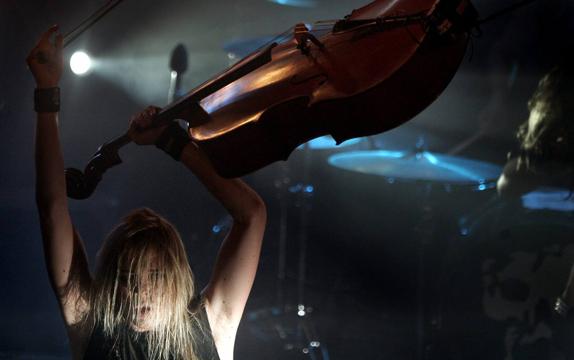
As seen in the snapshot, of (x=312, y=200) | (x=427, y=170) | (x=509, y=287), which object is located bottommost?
(x=509, y=287)

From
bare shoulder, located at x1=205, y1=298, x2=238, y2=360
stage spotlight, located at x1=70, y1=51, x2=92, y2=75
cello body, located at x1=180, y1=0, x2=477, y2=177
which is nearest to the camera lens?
cello body, located at x1=180, y1=0, x2=477, y2=177

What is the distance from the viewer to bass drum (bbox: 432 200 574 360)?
3637 mm

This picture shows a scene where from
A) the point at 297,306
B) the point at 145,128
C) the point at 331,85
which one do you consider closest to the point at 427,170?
the point at 297,306

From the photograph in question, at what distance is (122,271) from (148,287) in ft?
0.22

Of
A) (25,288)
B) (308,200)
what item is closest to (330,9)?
(308,200)

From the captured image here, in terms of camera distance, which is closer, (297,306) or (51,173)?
(51,173)

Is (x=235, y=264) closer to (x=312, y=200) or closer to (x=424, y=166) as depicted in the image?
(x=424, y=166)

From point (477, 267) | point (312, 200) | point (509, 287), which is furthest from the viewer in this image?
point (312, 200)

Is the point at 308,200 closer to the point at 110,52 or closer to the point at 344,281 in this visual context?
the point at 344,281

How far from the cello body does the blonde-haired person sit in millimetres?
154

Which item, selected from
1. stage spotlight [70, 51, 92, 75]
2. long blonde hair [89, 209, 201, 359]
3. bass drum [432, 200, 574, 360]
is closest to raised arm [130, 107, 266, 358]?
long blonde hair [89, 209, 201, 359]

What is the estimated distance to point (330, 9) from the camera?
419cm

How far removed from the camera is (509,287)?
12.3ft

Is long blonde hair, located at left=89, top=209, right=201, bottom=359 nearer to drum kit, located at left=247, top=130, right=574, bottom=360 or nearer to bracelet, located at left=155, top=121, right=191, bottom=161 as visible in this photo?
bracelet, located at left=155, top=121, right=191, bottom=161
